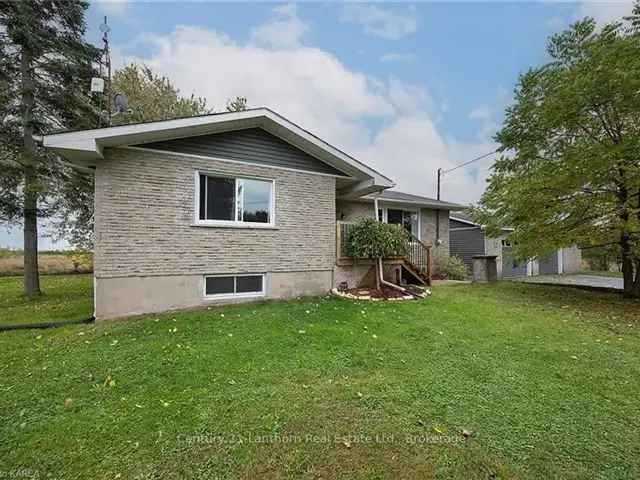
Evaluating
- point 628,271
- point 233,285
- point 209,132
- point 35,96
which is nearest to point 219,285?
point 233,285

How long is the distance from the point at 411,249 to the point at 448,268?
338 centimetres

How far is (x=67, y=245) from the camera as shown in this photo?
18.0m

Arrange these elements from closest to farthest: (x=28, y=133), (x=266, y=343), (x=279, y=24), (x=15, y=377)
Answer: (x=15, y=377), (x=266, y=343), (x=28, y=133), (x=279, y=24)

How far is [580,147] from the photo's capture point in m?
8.81

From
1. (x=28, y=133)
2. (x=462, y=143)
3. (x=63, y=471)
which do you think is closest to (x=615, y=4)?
(x=462, y=143)

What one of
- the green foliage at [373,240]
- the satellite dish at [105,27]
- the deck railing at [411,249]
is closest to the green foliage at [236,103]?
the satellite dish at [105,27]

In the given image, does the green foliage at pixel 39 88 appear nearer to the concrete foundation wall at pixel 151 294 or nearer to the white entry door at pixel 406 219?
the concrete foundation wall at pixel 151 294

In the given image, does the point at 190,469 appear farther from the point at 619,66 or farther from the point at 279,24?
the point at 279,24

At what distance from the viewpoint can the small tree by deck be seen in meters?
8.87

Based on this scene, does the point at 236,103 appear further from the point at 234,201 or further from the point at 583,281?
the point at 583,281

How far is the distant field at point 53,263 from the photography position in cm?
1653

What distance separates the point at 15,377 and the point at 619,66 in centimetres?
1287

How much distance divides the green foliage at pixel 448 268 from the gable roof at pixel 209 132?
6.60 metres

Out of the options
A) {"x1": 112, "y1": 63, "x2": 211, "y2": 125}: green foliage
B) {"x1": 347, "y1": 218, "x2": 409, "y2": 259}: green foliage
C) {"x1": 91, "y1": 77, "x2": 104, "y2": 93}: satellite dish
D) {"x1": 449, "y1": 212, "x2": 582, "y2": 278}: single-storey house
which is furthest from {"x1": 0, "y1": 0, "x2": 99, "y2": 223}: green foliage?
{"x1": 449, "y1": 212, "x2": 582, "y2": 278}: single-storey house
